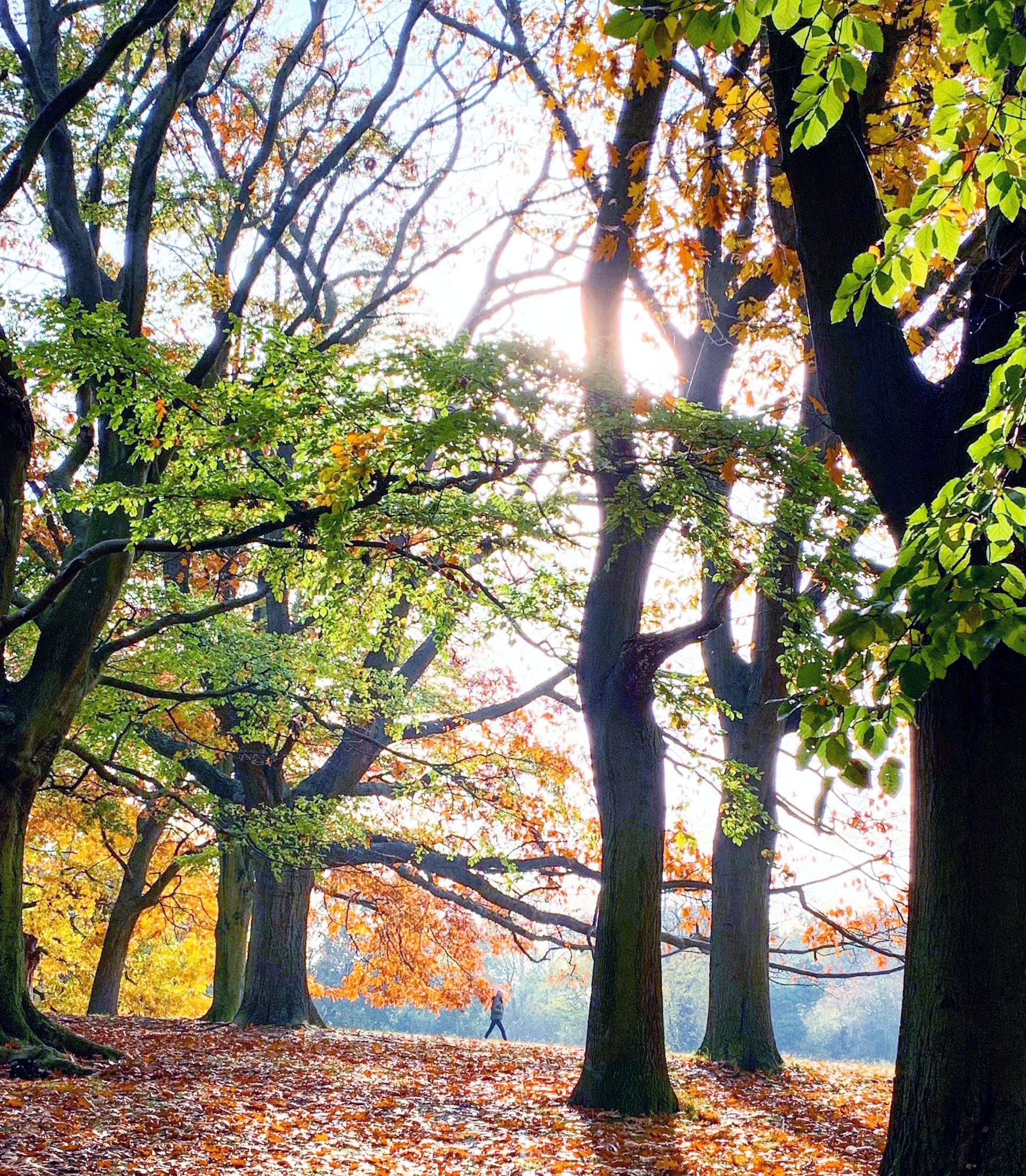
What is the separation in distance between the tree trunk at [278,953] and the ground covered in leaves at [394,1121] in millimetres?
2950

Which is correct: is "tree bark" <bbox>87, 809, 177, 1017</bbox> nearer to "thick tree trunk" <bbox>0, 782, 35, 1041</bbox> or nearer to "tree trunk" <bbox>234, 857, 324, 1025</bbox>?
"tree trunk" <bbox>234, 857, 324, 1025</bbox>

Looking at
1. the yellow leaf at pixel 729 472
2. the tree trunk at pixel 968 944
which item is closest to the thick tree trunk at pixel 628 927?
the yellow leaf at pixel 729 472

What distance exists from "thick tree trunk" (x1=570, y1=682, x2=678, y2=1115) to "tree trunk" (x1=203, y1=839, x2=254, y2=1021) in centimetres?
964

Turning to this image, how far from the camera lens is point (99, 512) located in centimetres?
943

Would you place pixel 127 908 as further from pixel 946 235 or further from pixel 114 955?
pixel 946 235

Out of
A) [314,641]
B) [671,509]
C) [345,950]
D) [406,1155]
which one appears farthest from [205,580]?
[345,950]

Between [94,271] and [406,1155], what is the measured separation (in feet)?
27.6

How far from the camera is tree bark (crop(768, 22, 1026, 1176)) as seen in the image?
146 inches

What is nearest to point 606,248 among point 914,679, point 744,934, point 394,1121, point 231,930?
point 914,679

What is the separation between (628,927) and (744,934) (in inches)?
148

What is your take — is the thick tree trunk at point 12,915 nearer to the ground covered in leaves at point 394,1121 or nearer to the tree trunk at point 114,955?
the ground covered in leaves at point 394,1121

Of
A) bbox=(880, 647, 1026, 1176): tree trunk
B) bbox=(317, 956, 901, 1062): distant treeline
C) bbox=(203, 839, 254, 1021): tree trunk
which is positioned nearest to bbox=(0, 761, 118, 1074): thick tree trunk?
bbox=(880, 647, 1026, 1176): tree trunk

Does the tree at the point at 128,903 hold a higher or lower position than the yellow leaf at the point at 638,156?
lower

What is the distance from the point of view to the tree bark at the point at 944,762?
372cm
